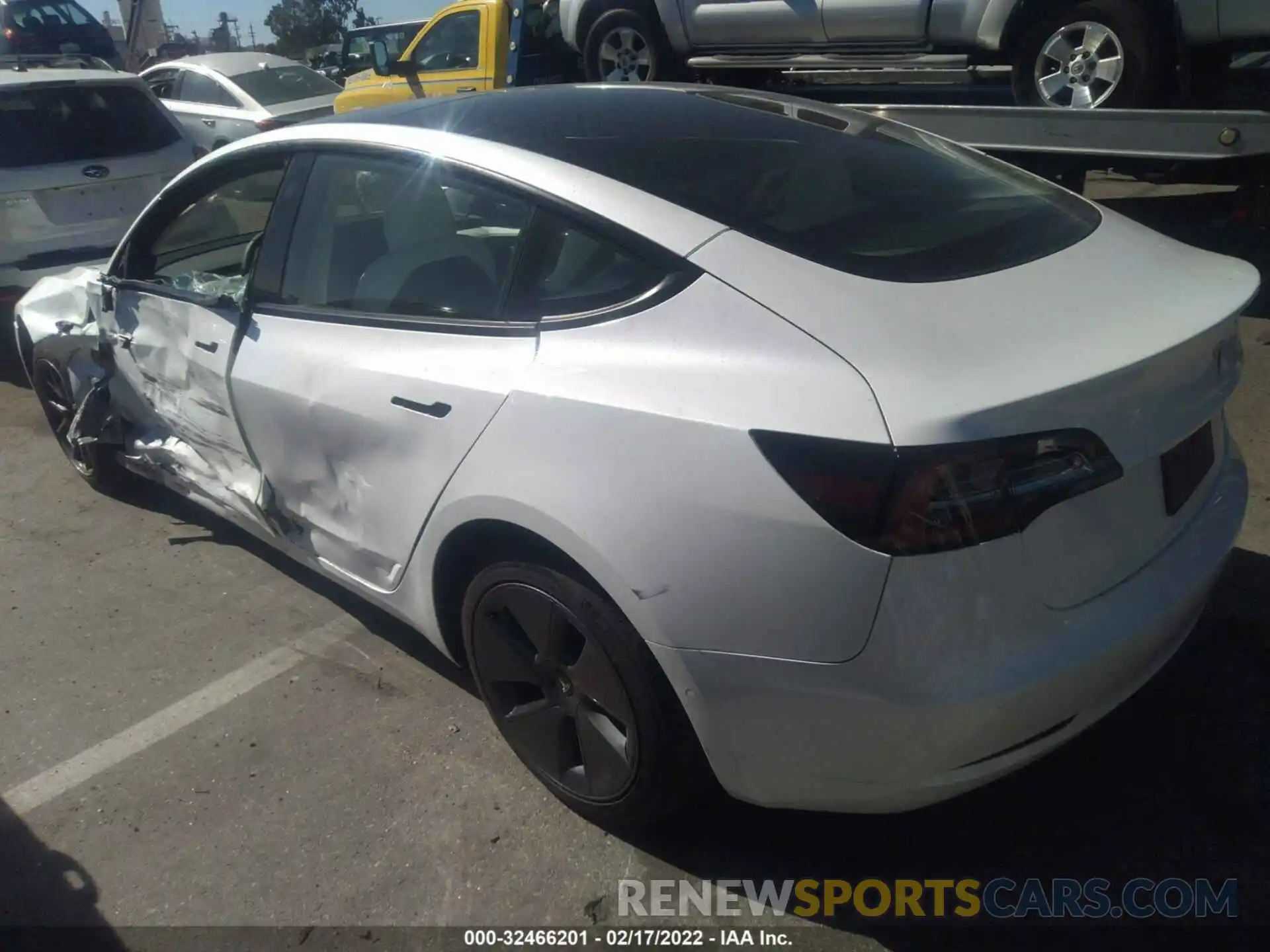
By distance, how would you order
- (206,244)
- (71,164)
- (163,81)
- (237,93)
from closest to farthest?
1. (206,244)
2. (71,164)
3. (237,93)
4. (163,81)

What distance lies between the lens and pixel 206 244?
13.6 ft

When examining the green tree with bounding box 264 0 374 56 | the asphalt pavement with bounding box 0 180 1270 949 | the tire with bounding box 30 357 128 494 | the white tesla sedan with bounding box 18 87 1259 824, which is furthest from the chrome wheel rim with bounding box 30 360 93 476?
the green tree with bounding box 264 0 374 56

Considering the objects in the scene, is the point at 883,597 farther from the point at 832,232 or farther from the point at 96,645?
the point at 96,645

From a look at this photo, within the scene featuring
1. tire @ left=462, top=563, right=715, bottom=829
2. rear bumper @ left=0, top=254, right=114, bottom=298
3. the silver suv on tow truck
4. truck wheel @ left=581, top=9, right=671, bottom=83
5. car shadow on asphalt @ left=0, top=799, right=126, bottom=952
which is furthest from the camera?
truck wheel @ left=581, top=9, right=671, bottom=83

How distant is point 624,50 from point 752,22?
1.32 m

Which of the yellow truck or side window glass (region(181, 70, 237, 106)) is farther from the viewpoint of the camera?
side window glass (region(181, 70, 237, 106))

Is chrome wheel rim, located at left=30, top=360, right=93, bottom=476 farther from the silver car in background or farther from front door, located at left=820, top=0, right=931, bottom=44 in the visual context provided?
the silver car in background

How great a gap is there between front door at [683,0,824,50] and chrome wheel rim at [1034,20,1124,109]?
5.14 ft

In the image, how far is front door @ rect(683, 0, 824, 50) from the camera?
276 inches

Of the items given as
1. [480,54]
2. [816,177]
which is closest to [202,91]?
[480,54]

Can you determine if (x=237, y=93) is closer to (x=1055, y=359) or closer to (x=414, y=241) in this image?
(x=414, y=241)

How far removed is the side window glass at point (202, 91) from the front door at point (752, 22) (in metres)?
6.07

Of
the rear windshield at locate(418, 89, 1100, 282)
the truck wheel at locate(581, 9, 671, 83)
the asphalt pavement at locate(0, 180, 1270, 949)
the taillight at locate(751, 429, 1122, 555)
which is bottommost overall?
the asphalt pavement at locate(0, 180, 1270, 949)

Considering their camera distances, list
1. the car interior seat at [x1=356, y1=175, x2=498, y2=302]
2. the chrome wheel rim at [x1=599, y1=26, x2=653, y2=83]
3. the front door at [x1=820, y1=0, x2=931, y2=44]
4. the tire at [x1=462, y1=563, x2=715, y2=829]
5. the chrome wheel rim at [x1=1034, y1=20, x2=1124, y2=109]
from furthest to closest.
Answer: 1. the chrome wheel rim at [x1=599, y1=26, x2=653, y2=83]
2. the front door at [x1=820, y1=0, x2=931, y2=44]
3. the chrome wheel rim at [x1=1034, y1=20, x2=1124, y2=109]
4. the car interior seat at [x1=356, y1=175, x2=498, y2=302]
5. the tire at [x1=462, y1=563, x2=715, y2=829]
